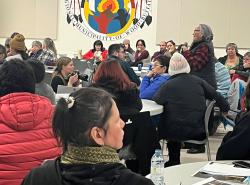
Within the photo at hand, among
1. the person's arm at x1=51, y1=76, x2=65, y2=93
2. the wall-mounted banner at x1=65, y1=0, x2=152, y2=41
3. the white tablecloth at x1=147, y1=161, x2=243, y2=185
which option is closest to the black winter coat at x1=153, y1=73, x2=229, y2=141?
the person's arm at x1=51, y1=76, x2=65, y2=93

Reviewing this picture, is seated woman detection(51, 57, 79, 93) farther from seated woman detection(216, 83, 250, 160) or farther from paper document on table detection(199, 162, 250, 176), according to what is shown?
paper document on table detection(199, 162, 250, 176)

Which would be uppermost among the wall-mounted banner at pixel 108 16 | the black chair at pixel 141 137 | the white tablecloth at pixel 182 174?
the wall-mounted banner at pixel 108 16

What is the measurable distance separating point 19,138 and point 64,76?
3467mm

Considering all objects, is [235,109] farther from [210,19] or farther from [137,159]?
[210,19]

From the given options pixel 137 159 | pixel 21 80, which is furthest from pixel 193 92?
pixel 21 80

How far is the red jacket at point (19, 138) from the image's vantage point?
101 inches

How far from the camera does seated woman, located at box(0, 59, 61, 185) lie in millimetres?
2559

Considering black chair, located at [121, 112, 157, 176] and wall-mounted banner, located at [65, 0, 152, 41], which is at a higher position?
wall-mounted banner, located at [65, 0, 152, 41]

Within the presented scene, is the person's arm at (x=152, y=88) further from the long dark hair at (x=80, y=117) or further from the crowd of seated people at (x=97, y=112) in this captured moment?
the long dark hair at (x=80, y=117)

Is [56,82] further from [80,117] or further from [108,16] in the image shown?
[108,16]

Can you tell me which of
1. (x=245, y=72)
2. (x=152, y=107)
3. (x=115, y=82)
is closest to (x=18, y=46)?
(x=152, y=107)

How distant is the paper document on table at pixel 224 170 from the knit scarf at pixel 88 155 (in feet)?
3.61

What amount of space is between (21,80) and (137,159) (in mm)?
1588

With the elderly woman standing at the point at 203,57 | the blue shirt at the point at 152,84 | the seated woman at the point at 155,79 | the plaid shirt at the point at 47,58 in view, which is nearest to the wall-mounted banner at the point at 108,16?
the plaid shirt at the point at 47,58
